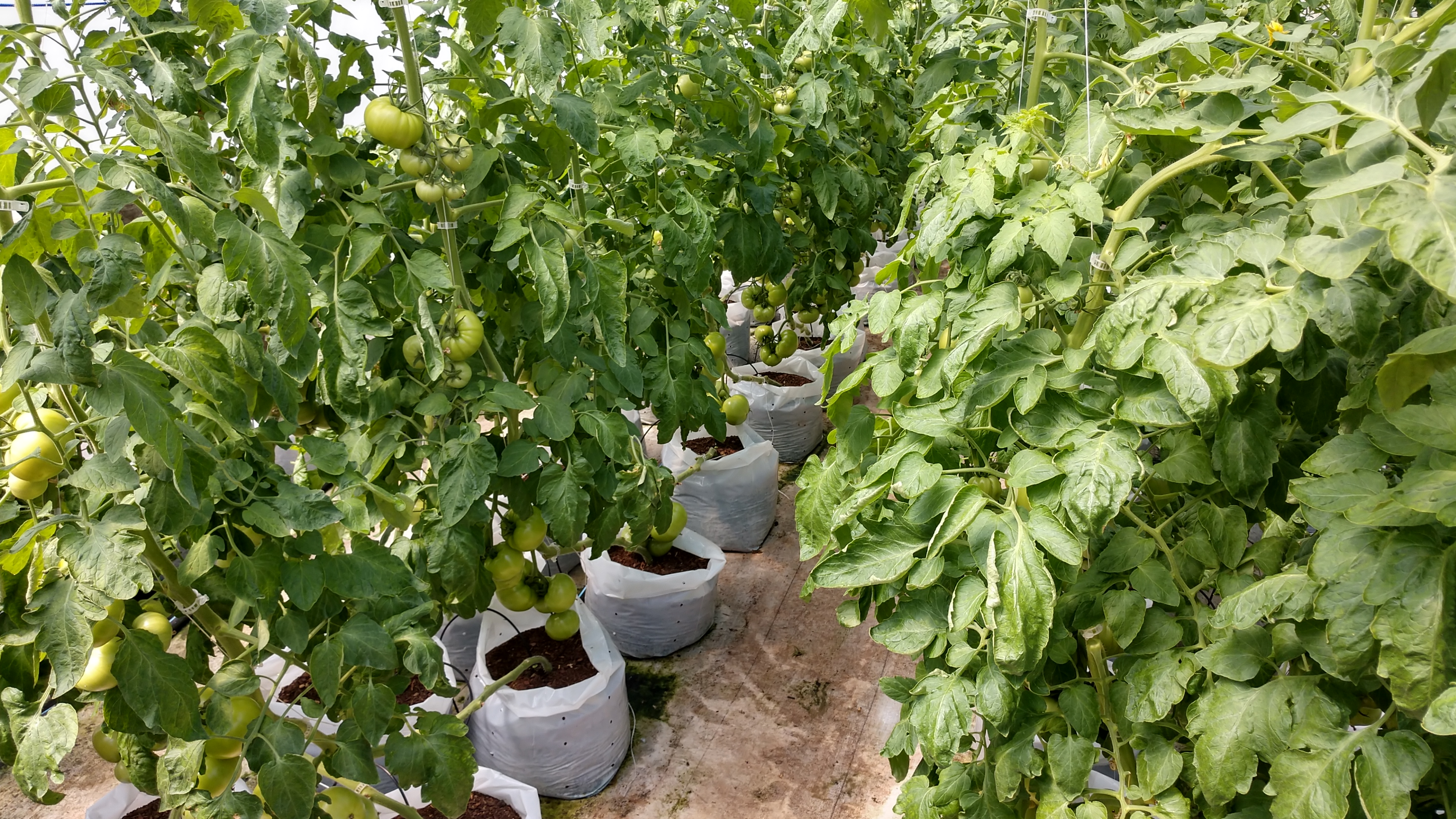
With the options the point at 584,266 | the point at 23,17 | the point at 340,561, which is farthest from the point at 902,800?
the point at 23,17

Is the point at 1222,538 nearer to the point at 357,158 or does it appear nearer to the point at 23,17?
the point at 357,158

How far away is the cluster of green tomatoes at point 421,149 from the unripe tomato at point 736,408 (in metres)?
1.57

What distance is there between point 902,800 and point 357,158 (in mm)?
1352

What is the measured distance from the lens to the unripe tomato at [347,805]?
1.46 m

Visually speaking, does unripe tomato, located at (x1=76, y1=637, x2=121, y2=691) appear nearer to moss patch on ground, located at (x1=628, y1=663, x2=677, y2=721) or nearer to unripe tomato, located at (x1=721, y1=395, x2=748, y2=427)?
moss patch on ground, located at (x1=628, y1=663, x2=677, y2=721)

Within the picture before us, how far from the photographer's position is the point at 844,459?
4.33ft

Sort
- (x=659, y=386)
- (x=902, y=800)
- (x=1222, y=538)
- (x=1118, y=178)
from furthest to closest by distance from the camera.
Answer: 1. (x=659, y=386)
2. (x=902, y=800)
3. (x=1118, y=178)
4. (x=1222, y=538)

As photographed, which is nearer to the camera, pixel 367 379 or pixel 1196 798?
pixel 1196 798

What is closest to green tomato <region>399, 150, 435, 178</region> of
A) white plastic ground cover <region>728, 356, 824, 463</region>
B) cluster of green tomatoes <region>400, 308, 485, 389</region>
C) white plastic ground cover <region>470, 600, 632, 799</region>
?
cluster of green tomatoes <region>400, 308, 485, 389</region>

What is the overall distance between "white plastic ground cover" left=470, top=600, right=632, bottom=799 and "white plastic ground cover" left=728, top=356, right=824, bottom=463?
1.43 m

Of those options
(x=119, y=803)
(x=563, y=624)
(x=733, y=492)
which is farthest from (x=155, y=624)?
(x=733, y=492)

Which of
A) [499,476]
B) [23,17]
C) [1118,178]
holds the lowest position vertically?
[499,476]

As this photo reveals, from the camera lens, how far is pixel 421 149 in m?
1.44

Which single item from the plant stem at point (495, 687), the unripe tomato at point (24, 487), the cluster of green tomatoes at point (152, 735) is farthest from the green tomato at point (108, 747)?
the plant stem at point (495, 687)
